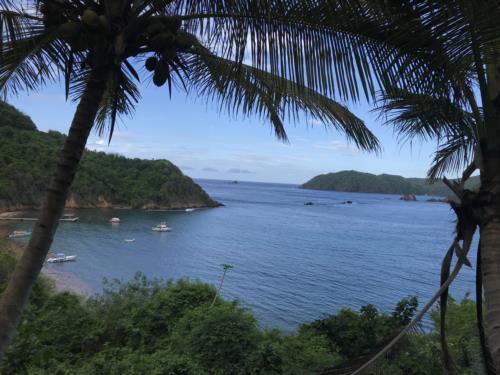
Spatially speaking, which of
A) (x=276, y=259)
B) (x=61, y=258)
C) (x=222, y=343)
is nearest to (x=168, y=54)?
(x=222, y=343)

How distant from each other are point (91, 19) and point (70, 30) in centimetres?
17

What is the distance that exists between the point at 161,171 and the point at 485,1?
79222 mm

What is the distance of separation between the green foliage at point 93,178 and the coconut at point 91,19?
53223mm

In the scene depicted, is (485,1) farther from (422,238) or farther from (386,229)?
(386,229)

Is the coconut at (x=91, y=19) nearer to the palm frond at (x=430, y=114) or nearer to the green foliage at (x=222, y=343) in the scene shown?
the palm frond at (x=430, y=114)

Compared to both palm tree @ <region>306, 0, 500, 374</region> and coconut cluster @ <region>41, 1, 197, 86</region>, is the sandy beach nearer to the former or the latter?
coconut cluster @ <region>41, 1, 197, 86</region>

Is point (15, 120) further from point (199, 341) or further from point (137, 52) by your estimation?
point (137, 52)

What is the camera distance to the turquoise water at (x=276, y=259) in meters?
25.5

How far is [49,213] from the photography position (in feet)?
9.91

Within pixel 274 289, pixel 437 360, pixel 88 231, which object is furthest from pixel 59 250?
pixel 437 360

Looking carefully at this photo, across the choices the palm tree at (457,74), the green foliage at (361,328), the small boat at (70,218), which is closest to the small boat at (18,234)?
the small boat at (70,218)

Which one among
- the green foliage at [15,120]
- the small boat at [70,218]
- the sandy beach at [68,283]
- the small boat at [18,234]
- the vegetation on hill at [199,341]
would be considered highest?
the green foliage at [15,120]

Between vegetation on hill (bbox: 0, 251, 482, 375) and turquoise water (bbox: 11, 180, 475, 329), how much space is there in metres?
9.91

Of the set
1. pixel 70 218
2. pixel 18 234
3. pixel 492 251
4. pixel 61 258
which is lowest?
pixel 61 258
